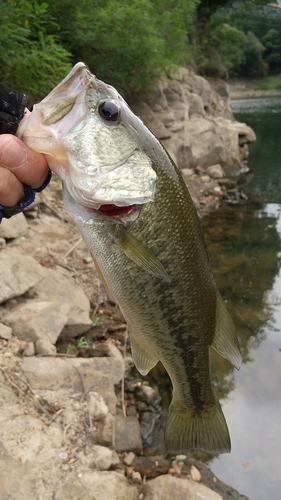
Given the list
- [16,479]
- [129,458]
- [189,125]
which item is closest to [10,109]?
[16,479]

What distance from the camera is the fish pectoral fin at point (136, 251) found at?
6.08ft

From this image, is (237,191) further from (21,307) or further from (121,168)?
(121,168)

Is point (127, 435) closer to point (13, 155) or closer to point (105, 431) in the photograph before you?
point (105, 431)

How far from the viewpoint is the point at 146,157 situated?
1.93m

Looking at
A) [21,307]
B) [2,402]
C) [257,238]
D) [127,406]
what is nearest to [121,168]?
[2,402]

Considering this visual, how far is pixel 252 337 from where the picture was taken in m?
6.21

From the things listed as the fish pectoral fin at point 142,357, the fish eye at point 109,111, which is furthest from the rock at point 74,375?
the fish eye at point 109,111

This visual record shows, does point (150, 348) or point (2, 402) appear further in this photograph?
point (2, 402)

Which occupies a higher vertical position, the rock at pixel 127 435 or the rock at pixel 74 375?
the rock at pixel 74 375

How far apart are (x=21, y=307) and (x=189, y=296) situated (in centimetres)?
285

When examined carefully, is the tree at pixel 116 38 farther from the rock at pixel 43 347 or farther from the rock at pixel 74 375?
the rock at pixel 74 375

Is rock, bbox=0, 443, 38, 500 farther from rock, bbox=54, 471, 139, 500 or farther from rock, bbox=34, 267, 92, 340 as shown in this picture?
rock, bbox=34, 267, 92, 340

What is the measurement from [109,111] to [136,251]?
23.4 inches

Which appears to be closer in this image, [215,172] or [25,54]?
[25,54]
